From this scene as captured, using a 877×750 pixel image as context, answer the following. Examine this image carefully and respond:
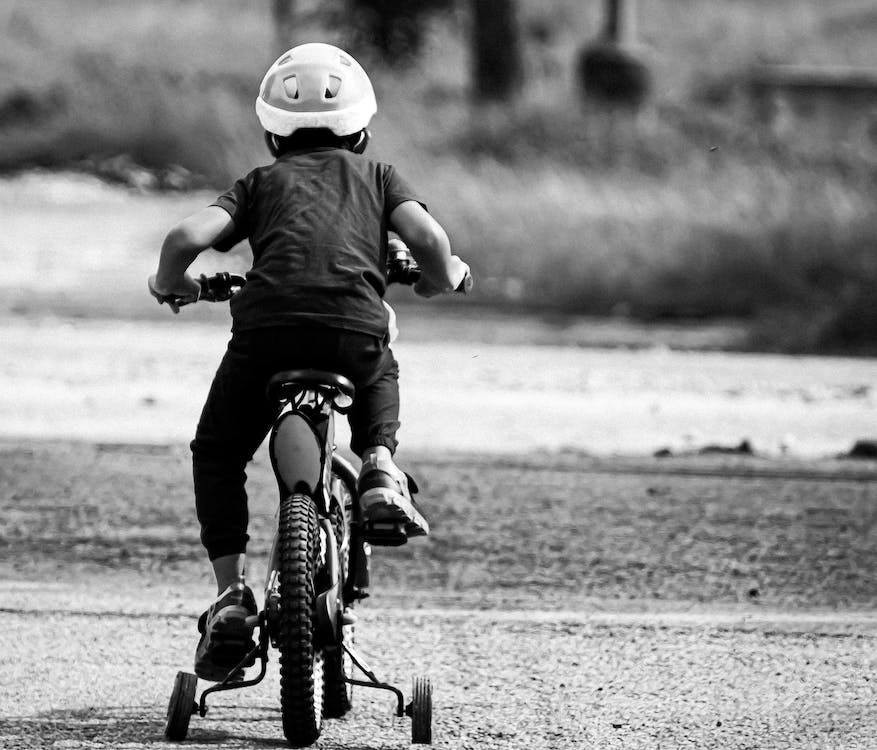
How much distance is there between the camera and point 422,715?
4.23 meters

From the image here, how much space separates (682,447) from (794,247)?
738 centimetres

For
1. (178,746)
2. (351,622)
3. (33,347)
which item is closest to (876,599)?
(351,622)

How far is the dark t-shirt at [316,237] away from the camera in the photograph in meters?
4.10

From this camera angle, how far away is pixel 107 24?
3741cm

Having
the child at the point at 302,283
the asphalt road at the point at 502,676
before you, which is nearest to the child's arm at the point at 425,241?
the child at the point at 302,283

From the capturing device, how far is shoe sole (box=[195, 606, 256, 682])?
4.15 metres

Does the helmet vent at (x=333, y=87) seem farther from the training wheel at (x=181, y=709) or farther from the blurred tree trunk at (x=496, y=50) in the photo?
the blurred tree trunk at (x=496, y=50)

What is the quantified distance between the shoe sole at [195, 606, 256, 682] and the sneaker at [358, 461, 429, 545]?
36 centimetres

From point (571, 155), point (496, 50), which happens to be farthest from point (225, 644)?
point (496, 50)

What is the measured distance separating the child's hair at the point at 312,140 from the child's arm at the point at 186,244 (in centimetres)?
26

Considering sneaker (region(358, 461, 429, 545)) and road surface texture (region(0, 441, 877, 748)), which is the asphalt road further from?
sneaker (region(358, 461, 429, 545))

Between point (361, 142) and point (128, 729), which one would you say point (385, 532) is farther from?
point (361, 142)

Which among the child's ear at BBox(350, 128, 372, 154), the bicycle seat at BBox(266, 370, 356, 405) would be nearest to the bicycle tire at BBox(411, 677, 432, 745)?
the bicycle seat at BBox(266, 370, 356, 405)

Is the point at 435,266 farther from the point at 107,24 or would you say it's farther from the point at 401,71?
the point at 107,24
